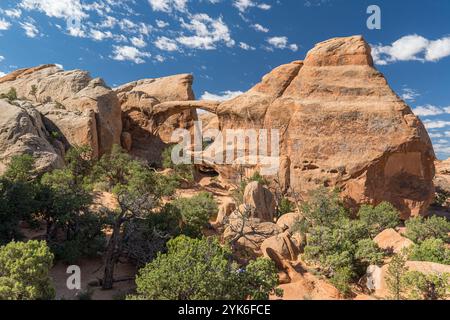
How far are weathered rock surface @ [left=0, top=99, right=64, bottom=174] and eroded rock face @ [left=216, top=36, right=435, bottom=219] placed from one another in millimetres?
18062

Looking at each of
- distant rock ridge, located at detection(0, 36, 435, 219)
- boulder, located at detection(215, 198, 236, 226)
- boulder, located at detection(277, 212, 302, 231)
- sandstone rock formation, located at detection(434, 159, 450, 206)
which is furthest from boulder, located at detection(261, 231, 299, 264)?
sandstone rock formation, located at detection(434, 159, 450, 206)

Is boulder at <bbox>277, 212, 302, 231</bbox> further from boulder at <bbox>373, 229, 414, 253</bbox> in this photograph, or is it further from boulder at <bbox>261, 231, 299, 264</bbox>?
boulder at <bbox>373, 229, 414, 253</bbox>

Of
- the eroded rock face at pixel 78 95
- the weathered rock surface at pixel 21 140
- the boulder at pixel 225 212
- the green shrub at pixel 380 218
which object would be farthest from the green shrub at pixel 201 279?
the eroded rock face at pixel 78 95

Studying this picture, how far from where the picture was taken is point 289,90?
30219 mm

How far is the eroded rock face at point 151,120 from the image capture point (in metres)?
40.3

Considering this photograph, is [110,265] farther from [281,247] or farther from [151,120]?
[151,120]

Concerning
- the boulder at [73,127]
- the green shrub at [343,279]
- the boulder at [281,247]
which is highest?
the boulder at [73,127]

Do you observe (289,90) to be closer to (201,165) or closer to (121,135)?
(201,165)

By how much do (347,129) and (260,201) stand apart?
1003 centimetres

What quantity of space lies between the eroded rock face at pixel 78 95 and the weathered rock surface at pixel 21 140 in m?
6.71

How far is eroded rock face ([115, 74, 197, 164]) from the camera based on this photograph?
40312 mm

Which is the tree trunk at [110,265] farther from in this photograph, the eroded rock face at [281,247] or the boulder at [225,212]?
the boulder at [225,212]

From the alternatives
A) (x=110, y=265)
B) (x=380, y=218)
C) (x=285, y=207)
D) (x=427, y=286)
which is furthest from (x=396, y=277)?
(x=285, y=207)
